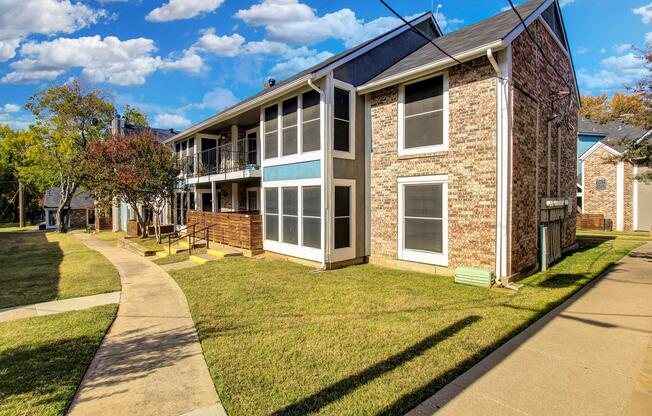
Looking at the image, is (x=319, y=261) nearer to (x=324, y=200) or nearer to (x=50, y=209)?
(x=324, y=200)

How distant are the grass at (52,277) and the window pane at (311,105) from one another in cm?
696

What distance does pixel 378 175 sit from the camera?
10.4 m

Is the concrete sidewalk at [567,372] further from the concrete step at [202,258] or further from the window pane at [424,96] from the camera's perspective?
the concrete step at [202,258]

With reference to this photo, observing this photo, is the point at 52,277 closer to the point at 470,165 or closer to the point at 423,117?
the point at 423,117

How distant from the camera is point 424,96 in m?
9.31

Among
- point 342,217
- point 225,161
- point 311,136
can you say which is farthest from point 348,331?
point 225,161

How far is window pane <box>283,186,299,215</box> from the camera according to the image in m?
11.1

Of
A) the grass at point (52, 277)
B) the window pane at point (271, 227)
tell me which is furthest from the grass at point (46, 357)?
the window pane at point (271, 227)

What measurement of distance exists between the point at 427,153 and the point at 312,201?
359 centimetres

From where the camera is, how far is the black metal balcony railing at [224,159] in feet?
51.8

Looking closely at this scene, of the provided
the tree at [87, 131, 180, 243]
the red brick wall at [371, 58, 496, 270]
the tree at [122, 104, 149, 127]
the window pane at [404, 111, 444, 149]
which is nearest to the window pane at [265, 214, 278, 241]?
the red brick wall at [371, 58, 496, 270]

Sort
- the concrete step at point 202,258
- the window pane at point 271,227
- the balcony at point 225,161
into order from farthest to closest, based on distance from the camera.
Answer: the balcony at point 225,161 < the window pane at point 271,227 < the concrete step at point 202,258

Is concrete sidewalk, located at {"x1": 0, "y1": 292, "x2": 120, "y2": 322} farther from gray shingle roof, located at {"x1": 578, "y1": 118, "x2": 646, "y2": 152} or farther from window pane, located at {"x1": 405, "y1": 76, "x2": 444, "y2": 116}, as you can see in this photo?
gray shingle roof, located at {"x1": 578, "y1": 118, "x2": 646, "y2": 152}

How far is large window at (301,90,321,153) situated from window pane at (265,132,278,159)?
1545 mm
